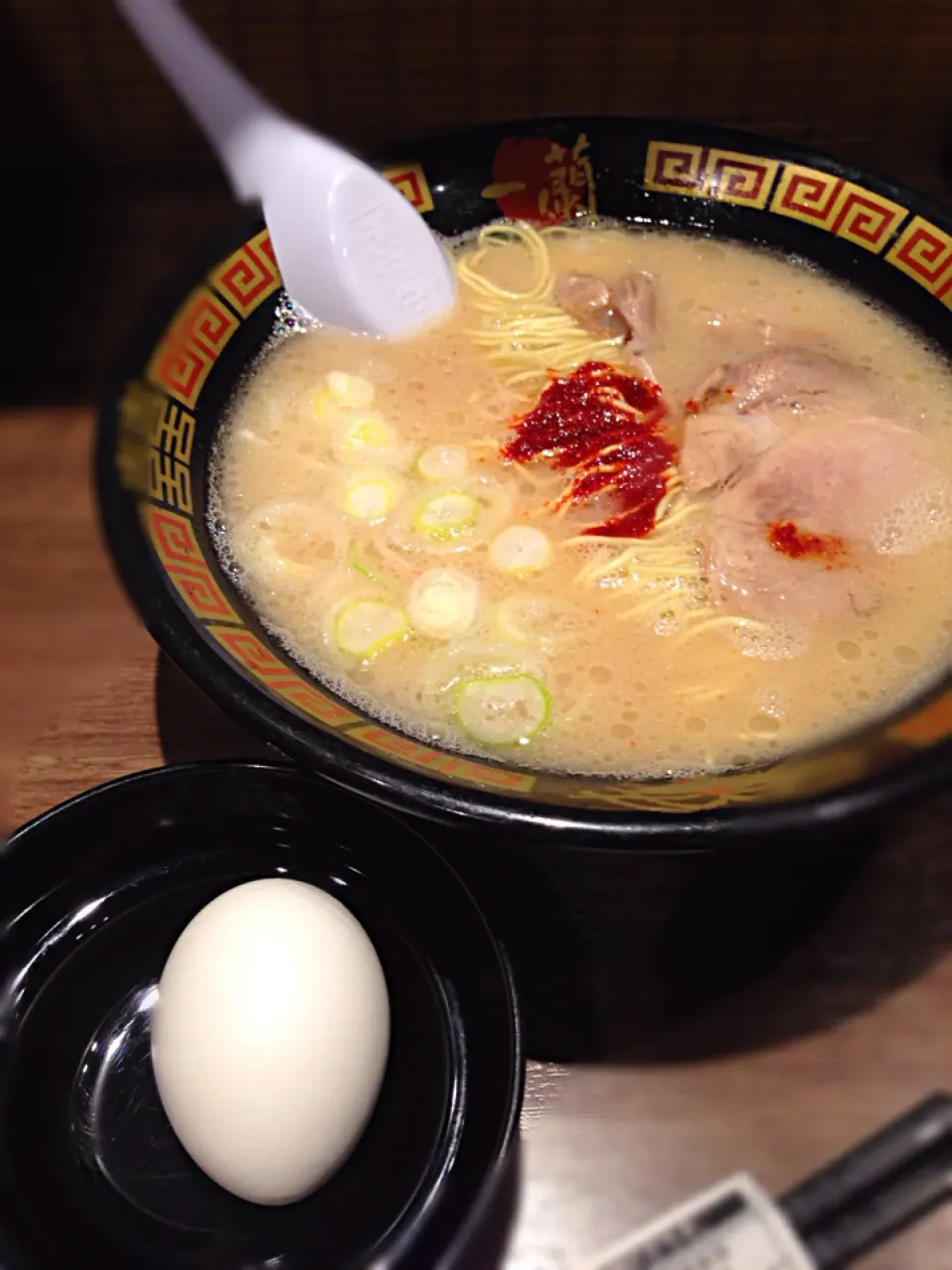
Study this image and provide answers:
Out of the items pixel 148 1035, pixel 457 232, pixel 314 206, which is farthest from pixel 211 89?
pixel 148 1035

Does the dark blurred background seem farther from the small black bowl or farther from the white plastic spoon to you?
the small black bowl

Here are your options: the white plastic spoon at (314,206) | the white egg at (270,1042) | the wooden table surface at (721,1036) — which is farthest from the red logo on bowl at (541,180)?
the white egg at (270,1042)

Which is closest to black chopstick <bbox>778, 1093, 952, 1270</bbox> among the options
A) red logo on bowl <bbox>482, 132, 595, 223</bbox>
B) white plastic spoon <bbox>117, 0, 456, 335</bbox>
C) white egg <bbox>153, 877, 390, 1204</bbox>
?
white egg <bbox>153, 877, 390, 1204</bbox>

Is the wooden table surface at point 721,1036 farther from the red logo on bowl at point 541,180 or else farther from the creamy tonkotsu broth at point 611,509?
the red logo on bowl at point 541,180

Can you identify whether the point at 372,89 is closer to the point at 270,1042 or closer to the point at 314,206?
the point at 314,206

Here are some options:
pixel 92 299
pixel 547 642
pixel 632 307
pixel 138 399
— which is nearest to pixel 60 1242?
pixel 547 642
